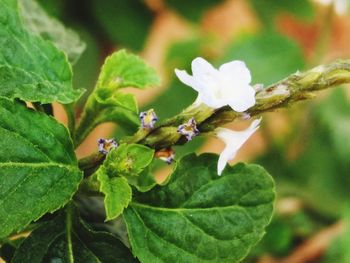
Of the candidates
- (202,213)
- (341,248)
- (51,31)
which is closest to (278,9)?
(341,248)

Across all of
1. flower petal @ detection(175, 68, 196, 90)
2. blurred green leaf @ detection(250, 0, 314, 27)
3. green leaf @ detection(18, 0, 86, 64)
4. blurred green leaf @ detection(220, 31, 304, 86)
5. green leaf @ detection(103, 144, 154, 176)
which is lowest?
green leaf @ detection(103, 144, 154, 176)

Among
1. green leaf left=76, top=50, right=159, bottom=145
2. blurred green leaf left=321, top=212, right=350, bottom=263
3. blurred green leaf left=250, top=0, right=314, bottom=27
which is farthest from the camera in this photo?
blurred green leaf left=250, top=0, right=314, bottom=27

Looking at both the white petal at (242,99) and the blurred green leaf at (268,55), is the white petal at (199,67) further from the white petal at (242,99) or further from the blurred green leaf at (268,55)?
the blurred green leaf at (268,55)

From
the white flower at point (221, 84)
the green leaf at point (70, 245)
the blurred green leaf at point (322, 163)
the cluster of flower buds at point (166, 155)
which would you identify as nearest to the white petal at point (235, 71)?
the white flower at point (221, 84)

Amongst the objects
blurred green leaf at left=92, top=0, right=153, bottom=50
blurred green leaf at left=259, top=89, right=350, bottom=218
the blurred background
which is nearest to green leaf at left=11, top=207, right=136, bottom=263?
the blurred background

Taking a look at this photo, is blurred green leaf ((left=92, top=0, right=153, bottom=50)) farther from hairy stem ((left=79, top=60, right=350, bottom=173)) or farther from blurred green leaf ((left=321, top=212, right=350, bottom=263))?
hairy stem ((left=79, top=60, right=350, bottom=173))
